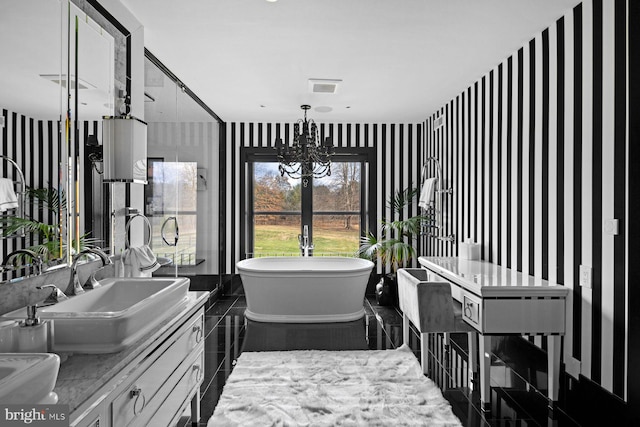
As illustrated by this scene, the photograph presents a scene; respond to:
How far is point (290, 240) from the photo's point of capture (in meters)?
6.50

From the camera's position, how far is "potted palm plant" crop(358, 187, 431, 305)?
18.8 feet

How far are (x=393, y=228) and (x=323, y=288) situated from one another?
189 centimetres

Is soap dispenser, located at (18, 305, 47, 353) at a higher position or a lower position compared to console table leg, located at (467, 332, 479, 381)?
higher

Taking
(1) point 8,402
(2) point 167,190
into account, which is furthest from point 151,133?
(1) point 8,402

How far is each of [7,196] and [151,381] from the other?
995 millimetres

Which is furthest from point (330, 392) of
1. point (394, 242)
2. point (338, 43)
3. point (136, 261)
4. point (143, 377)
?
point (394, 242)

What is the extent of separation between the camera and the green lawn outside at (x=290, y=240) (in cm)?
649

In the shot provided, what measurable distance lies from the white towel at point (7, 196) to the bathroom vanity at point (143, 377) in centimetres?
79

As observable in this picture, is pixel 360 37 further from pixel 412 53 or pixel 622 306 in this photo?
pixel 622 306

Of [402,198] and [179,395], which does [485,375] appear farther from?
[402,198]

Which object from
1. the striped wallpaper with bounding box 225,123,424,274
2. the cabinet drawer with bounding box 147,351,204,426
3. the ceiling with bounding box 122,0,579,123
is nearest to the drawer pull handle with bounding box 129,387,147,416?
the cabinet drawer with bounding box 147,351,204,426

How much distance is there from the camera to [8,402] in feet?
3.00

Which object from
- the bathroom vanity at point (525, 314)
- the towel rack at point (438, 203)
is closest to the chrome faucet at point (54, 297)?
the bathroom vanity at point (525, 314)

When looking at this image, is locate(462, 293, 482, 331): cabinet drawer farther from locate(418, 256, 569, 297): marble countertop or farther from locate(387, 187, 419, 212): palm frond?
locate(387, 187, 419, 212): palm frond
